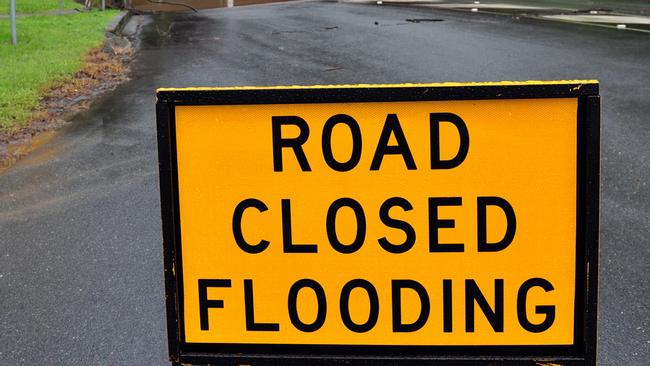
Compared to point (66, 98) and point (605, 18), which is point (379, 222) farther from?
point (605, 18)

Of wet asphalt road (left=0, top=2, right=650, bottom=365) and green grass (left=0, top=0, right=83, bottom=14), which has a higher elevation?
green grass (left=0, top=0, right=83, bottom=14)

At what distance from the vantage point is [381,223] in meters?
3.04

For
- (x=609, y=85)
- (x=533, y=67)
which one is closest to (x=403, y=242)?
(x=609, y=85)

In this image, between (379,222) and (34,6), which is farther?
(34,6)

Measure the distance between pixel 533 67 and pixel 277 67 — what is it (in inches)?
151

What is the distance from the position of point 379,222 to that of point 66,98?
30.3ft

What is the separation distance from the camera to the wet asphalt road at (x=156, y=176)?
15.4 ft

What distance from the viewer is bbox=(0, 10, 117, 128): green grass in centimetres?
1070

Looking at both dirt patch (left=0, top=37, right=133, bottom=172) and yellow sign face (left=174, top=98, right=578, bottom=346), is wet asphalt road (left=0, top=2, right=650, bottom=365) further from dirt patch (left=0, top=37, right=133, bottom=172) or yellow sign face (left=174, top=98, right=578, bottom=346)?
yellow sign face (left=174, top=98, right=578, bottom=346)

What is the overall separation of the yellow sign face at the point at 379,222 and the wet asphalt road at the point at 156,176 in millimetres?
1409

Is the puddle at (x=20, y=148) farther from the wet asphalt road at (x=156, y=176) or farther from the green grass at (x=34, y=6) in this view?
the green grass at (x=34, y=6)

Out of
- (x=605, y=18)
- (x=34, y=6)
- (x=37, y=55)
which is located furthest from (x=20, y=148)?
(x=34, y=6)

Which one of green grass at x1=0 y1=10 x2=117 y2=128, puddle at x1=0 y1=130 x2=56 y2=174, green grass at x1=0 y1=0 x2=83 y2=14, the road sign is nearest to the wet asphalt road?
puddle at x1=0 y1=130 x2=56 y2=174

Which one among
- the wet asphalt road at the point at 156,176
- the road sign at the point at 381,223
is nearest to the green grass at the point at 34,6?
the wet asphalt road at the point at 156,176
